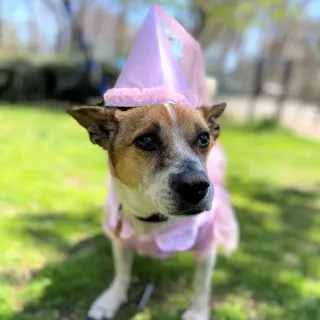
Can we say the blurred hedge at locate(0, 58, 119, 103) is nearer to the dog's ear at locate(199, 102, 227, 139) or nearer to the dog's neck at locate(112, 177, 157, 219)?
the dog's ear at locate(199, 102, 227, 139)

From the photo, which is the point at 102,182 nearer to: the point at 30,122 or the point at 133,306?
the point at 133,306

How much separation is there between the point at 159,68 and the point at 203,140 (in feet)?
1.87

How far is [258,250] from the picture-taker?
4.47 metres

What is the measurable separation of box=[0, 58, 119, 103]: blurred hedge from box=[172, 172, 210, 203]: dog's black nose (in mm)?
13451

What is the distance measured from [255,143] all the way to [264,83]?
5.10 metres

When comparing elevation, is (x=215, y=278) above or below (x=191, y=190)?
below

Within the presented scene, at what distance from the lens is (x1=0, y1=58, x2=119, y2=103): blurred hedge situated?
15.8 meters

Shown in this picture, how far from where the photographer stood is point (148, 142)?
267cm

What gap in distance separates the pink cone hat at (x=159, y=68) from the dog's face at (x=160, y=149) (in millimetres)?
84

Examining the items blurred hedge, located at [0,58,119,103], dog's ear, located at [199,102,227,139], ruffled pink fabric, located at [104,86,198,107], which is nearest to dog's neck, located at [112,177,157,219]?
ruffled pink fabric, located at [104,86,198,107]

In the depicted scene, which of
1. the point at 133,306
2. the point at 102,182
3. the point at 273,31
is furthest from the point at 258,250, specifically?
the point at 273,31

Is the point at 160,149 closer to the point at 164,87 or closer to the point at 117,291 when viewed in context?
the point at 164,87

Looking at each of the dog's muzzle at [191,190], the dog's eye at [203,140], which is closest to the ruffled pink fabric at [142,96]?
the dog's eye at [203,140]

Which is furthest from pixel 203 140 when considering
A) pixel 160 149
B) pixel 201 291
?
pixel 201 291
